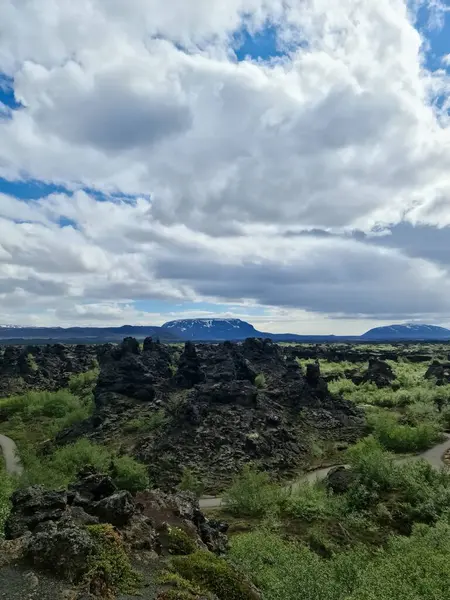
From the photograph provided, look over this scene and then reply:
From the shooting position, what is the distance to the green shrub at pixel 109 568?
18906 millimetres

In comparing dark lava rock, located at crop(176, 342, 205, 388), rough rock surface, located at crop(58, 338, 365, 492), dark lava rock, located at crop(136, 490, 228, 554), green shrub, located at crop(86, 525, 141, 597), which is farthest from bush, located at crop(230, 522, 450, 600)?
dark lava rock, located at crop(176, 342, 205, 388)

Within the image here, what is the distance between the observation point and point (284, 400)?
350 feet

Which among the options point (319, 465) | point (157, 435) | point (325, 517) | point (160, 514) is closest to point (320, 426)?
point (319, 465)

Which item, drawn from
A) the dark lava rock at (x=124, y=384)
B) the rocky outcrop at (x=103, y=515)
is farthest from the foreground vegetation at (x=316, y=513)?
the dark lava rock at (x=124, y=384)

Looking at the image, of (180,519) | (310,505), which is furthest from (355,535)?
(180,519)

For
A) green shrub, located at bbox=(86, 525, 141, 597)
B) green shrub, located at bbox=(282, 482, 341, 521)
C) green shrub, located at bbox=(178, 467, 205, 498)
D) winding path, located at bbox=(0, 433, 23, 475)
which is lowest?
winding path, located at bbox=(0, 433, 23, 475)

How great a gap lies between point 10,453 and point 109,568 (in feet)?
276

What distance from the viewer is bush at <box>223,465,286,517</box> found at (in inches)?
2173

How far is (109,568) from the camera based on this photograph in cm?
1975

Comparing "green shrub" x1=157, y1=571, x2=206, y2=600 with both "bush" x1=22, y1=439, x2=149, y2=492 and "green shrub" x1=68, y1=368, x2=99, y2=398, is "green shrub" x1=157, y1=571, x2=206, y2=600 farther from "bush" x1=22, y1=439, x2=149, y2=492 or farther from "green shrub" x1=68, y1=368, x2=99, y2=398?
"green shrub" x1=68, y1=368, x2=99, y2=398

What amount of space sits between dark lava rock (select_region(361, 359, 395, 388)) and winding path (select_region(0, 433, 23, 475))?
10112 centimetres

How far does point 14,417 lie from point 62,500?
355 ft

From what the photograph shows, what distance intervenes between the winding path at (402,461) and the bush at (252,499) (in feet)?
19.9

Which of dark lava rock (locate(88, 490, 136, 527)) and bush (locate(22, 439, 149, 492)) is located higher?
dark lava rock (locate(88, 490, 136, 527))
